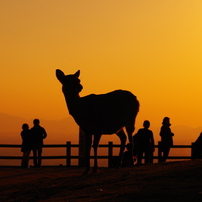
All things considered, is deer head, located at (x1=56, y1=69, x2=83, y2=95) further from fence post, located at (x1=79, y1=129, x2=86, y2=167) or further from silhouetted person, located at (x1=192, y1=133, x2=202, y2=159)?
fence post, located at (x1=79, y1=129, x2=86, y2=167)

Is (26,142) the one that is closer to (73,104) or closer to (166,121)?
(166,121)

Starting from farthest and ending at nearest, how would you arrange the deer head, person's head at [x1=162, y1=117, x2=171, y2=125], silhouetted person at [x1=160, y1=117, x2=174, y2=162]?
silhouetted person at [x1=160, y1=117, x2=174, y2=162]
person's head at [x1=162, y1=117, x2=171, y2=125]
the deer head

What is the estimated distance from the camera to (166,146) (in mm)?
→ 26406

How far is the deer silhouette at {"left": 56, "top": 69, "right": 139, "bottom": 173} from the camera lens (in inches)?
745

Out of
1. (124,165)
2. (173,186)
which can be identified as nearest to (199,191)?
(173,186)

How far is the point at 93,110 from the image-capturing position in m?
19.1

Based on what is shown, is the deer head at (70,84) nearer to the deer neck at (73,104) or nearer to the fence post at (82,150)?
the deer neck at (73,104)

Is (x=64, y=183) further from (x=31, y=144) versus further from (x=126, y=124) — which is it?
(x=31, y=144)

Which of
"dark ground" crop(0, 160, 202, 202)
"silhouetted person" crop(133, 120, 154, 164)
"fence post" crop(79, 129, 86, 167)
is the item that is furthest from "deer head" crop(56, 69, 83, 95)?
"fence post" crop(79, 129, 86, 167)

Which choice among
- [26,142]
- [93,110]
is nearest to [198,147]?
[26,142]

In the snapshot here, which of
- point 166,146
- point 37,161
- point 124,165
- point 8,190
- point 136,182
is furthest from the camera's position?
point 37,161

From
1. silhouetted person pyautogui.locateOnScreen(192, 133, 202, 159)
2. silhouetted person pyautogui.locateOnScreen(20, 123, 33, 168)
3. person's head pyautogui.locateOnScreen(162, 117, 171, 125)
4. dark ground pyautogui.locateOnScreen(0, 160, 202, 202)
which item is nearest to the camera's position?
dark ground pyautogui.locateOnScreen(0, 160, 202, 202)

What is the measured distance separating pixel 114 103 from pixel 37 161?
1051cm

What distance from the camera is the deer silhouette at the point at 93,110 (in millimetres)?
18922
